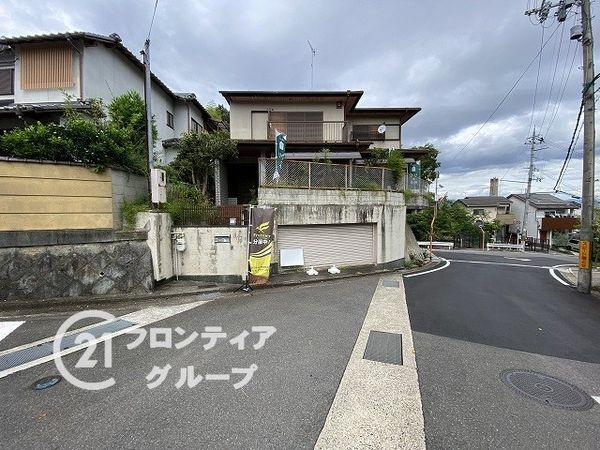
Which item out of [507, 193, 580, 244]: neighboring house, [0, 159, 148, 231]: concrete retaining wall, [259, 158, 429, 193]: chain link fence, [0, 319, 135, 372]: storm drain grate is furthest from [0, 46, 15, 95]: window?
[507, 193, 580, 244]: neighboring house

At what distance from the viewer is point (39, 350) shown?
4.11 m

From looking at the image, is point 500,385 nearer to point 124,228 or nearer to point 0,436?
point 0,436

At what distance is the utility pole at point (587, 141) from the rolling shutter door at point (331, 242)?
6494 mm

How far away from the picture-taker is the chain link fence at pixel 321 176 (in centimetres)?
905

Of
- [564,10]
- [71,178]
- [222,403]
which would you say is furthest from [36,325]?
[564,10]

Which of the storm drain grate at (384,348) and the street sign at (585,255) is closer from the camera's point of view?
the storm drain grate at (384,348)

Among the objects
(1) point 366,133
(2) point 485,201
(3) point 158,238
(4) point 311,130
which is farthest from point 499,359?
(2) point 485,201

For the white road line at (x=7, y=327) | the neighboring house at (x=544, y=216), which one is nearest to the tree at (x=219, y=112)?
the white road line at (x=7, y=327)

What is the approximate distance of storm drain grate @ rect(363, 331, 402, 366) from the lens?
4.05 metres

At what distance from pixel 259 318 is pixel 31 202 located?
5.77 m

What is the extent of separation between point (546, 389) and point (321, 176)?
7750mm

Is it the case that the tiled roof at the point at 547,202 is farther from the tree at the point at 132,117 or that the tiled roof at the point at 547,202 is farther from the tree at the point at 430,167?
the tree at the point at 132,117

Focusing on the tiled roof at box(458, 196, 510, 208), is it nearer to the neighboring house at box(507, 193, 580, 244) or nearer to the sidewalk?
→ the neighboring house at box(507, 193, 580, 244)

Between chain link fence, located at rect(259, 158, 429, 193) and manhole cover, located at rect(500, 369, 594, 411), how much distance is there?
7212 mm
